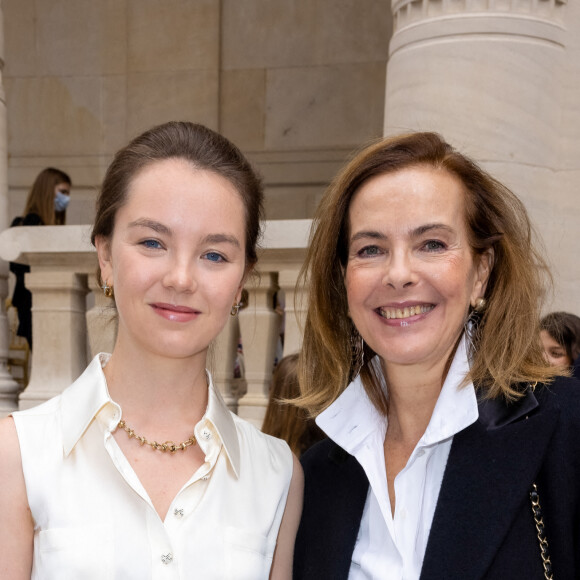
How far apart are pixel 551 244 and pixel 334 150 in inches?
182

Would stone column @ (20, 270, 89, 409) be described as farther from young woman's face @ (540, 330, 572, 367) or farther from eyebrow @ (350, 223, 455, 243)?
eyebrow @ (350, 223, 455, 243)

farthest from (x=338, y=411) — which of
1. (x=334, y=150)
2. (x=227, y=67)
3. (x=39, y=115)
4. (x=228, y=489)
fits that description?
(x=39, y=115)

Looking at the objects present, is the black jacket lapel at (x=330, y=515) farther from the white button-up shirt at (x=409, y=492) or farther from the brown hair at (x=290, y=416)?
the brown hair at (x=290, y=416)

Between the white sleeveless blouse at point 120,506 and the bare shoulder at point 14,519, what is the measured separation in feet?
0.06

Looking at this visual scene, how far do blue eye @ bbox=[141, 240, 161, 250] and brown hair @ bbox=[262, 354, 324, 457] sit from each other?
Result: 1580 mm

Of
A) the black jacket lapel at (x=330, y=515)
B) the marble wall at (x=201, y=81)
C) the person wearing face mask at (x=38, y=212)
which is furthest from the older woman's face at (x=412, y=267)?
the marble wall at (x=201, y=81)

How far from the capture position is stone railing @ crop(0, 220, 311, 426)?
492 centimetres

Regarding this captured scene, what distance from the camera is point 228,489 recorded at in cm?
225

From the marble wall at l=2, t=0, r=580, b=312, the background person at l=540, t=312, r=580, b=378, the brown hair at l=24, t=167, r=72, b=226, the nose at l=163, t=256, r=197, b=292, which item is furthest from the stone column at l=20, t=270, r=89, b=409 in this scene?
the marble wall at l=2, t=0, r=580, b=312

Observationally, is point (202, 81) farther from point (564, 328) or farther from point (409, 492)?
point (409, 492)

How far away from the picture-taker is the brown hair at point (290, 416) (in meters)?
3.70

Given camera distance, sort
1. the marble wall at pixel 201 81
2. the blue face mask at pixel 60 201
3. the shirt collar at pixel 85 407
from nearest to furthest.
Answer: the shirt collar at pixel 85 407, the blue face mask at pixel 60 201, the marble wall at pixel 201 81

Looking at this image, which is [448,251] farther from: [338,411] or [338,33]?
[338,33]

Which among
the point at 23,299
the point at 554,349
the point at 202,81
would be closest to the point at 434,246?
the point at 554,349
